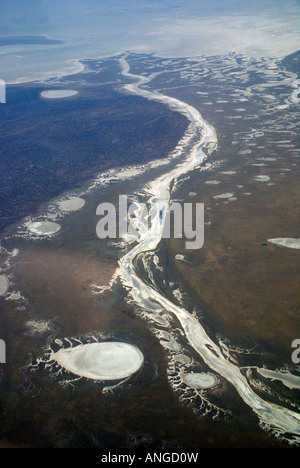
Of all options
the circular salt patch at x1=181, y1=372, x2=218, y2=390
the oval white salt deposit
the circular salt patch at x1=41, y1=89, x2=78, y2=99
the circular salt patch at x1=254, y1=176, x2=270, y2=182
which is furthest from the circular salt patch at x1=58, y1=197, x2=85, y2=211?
the circular salt patch at x1=41, y1=89, x2=78, y2=99

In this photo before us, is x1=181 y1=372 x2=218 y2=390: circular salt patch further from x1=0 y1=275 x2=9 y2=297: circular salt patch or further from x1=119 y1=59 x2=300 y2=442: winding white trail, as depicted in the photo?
x1=0 y1=275 x2=9 y2=297: circular salt patch

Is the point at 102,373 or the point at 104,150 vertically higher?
the point at 104,150

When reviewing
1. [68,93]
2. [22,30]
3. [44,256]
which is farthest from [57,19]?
[44,256]

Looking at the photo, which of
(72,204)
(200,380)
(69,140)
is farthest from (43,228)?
(69,140)

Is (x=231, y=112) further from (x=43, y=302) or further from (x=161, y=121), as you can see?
(x=43, y=302)

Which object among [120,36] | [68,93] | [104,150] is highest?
[120,36]

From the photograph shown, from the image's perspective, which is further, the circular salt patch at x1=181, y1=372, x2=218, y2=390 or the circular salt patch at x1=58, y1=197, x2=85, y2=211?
the circular salt patch at x1=58, y1=197, x2=85, y2=211

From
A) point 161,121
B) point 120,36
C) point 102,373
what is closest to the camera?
point 102,373

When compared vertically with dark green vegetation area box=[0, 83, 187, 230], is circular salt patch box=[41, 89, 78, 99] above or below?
above
